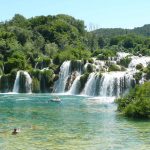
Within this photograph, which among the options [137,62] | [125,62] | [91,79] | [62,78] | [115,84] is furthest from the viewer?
[125,62]

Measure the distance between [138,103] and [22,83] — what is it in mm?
30992

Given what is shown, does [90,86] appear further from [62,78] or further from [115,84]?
[62,78]

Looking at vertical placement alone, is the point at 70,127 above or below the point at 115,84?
below

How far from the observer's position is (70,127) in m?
35.0

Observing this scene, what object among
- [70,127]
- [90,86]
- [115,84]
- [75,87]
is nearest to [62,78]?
[75,87]

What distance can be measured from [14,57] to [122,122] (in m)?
41.5

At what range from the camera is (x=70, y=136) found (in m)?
31.2

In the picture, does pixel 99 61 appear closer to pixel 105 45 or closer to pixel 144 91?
pixel 144 91

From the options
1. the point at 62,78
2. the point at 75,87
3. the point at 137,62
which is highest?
the point at 137,62

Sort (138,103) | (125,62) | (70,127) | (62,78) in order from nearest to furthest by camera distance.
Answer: (70,127) → (138,103) → (62,78) → (125,62)

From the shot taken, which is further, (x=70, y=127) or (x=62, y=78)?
(x=62, y=78)

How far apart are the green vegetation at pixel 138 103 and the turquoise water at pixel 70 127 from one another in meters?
1.05

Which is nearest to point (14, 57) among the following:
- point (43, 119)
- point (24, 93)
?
point (24, 93)

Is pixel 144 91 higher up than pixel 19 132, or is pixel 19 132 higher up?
pixel 144 91
